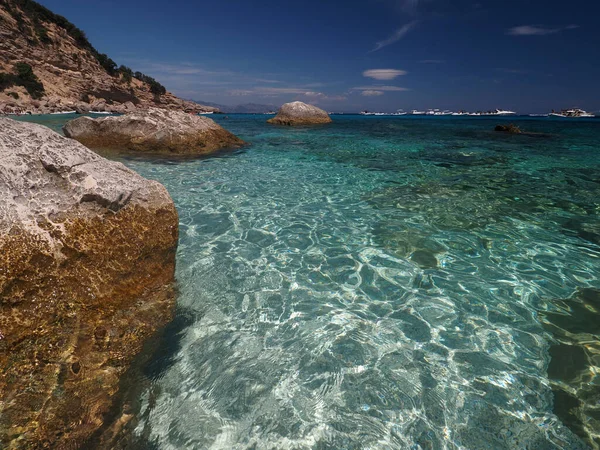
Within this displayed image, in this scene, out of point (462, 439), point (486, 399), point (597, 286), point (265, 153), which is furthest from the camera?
point (265, 153)

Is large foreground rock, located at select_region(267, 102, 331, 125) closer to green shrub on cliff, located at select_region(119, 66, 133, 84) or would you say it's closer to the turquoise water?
the turquoise water

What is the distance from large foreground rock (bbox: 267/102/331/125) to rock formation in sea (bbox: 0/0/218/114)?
35.5 meters

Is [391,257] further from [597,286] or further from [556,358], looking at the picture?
[597,286]

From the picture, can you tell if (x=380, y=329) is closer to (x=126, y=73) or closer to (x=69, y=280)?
(x=69, y=280)

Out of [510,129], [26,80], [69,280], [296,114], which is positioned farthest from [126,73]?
[69,280]

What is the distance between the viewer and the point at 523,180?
Answer: 34.6 ft

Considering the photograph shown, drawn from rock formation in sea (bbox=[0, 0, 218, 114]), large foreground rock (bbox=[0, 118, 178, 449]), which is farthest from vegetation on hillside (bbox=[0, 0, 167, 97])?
large foreground rock (bbox=[0, 118, 178, 449])

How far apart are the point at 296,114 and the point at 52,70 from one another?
174 feet

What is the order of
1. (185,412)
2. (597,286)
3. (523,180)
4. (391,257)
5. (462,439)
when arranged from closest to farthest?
(462,439)
(185,412)
(597,286)
(391,257)
(523,180)

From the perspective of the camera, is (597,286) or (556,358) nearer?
(556,358)

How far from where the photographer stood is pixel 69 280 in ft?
8.94

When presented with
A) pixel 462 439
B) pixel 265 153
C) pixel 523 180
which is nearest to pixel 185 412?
pixel 462 439

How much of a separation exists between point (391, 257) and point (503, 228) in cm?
305

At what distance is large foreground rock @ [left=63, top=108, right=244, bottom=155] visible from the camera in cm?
1352
